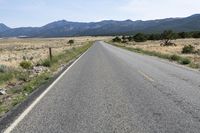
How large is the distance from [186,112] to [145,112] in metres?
0.93

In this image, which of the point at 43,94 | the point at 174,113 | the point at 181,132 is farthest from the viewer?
the point at 43,94

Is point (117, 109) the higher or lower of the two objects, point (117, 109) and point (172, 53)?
the higher

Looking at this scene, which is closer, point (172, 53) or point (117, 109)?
point (117, 109)

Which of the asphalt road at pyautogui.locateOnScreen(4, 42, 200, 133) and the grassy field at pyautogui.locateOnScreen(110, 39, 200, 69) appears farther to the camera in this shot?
A: the grassy field at pyautogui.locateOnScreen(110, 39, 200, 69)

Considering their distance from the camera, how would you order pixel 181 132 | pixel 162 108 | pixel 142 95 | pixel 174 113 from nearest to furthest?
pixel 181 132 → pixel 174 113 → pixel 162 108 → pixel 142 95

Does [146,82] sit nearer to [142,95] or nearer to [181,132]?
[142,95]

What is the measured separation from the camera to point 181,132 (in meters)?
6.58

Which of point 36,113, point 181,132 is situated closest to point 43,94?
point 36,113

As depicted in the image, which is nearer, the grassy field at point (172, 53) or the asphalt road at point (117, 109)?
the asphalt road at point (117, 109)

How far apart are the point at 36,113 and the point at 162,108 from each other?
2.98 m

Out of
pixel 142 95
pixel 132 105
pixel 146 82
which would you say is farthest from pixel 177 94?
pixel 146 82

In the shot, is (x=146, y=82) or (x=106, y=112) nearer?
(x=106, y=112)

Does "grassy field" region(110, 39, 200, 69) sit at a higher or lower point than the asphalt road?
lower

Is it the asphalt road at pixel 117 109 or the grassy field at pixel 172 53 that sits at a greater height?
the asphalt road at pixel 117 109
